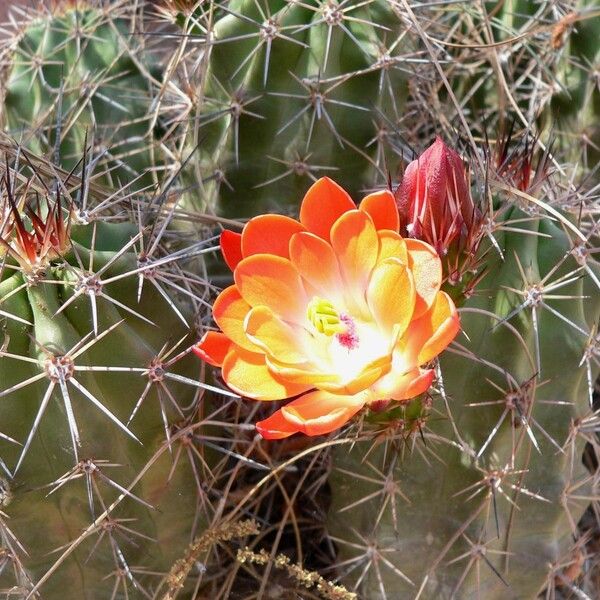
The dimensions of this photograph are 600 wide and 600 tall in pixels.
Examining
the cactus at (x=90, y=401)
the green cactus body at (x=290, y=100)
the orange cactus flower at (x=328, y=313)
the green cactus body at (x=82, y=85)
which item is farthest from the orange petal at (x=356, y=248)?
the green cactus body at (x=82, y=85)

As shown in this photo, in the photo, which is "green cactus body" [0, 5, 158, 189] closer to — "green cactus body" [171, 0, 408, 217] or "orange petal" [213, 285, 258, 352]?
"green cactus body" [171, 0, 408, 217]

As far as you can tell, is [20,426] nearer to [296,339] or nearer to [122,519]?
[122,519]

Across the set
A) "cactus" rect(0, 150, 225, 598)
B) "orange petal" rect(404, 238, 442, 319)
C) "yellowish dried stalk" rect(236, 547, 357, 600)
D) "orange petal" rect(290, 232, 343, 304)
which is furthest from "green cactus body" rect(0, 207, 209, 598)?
"orange petal" rect(404, 238, 442, 319)

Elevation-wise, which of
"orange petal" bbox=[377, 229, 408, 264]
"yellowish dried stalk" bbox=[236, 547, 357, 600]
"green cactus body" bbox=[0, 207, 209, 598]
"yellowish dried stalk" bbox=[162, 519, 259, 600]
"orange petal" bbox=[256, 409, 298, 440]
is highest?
"orange petal" bbox=[377, 229, 408, 264]

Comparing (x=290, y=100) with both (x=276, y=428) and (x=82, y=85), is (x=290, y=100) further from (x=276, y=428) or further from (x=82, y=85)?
(x=276, y=428)

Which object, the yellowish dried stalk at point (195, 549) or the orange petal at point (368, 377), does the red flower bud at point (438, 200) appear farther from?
the yellowish dried stalk at point (195, 549)

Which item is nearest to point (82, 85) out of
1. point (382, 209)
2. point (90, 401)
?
point (90, 401)
